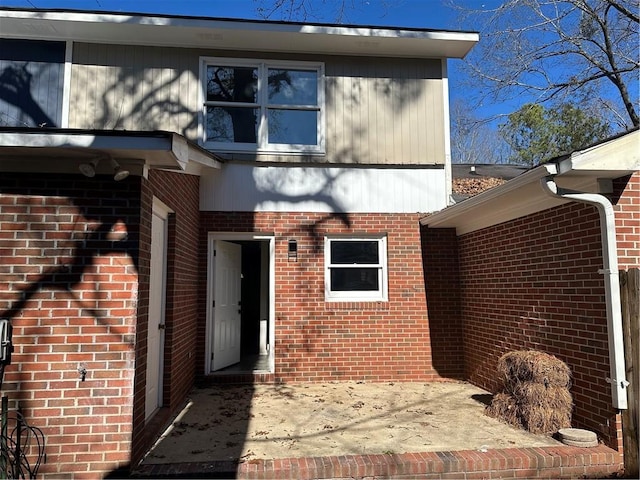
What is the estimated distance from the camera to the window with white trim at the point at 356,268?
7312 millimetres

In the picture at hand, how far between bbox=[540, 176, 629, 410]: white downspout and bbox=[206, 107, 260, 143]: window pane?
493 centimetres

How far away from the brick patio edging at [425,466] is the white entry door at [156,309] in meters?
1.31

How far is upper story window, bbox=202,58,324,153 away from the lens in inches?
293

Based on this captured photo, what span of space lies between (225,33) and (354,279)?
4.62 metres

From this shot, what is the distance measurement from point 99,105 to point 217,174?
2.31m

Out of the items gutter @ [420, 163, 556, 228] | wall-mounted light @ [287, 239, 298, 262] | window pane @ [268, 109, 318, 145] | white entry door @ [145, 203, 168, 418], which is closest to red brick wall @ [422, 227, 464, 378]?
gutter @ [420, 163, 556, 228]

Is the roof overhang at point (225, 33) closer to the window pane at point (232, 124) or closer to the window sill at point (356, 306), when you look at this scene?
the window pane at point (232, 124)

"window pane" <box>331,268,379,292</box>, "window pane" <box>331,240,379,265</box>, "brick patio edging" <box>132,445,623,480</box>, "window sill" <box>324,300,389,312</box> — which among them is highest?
"window pane" <box>331,240,379,265</box>

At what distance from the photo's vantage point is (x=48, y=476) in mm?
3516

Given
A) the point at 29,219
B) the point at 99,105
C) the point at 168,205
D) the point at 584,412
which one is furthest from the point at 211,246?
the point at 584,412

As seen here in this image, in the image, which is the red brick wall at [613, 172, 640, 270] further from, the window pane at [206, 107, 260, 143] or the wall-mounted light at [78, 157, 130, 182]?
the window pane at [206, 107, 260, 143]

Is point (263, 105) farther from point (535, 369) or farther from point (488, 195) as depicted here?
point (535, 369)

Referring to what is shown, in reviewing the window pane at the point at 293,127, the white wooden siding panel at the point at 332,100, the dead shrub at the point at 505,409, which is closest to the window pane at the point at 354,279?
the white wooden siding panel at the point at 332,100

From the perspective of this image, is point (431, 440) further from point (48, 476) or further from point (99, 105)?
point (99, 105)
